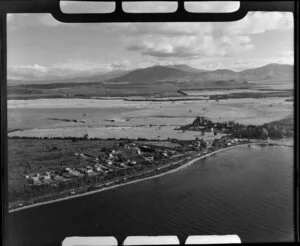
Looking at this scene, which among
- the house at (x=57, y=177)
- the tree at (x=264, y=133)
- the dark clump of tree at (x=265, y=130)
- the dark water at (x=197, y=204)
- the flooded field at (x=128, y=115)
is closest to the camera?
the dark water at (x=197, y=204)

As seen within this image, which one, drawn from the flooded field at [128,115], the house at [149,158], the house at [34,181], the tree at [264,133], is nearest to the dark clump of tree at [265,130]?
the tree at [264,133]

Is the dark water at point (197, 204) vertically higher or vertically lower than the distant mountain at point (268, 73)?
→ lower

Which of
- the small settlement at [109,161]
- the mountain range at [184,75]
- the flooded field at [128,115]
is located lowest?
the small settlement at [109,161]

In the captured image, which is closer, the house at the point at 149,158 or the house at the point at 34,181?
the house at the point at 34,181

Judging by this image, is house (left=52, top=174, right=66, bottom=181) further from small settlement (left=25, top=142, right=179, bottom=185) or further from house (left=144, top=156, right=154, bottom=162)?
house (left=144, top=156, right=154, bottom=162)

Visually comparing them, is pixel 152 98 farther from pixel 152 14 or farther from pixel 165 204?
pixel 152 14

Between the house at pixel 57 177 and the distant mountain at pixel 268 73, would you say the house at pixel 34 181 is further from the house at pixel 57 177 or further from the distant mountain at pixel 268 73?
the distant mountain at pixel 268 73

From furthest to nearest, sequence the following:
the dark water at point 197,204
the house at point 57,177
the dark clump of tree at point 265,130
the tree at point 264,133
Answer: the tree at point 264,133, the dark clump of tree at point 265,130, the house at point 57,177, the dark water at point 197,204

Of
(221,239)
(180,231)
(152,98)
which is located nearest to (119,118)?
(152,98)
